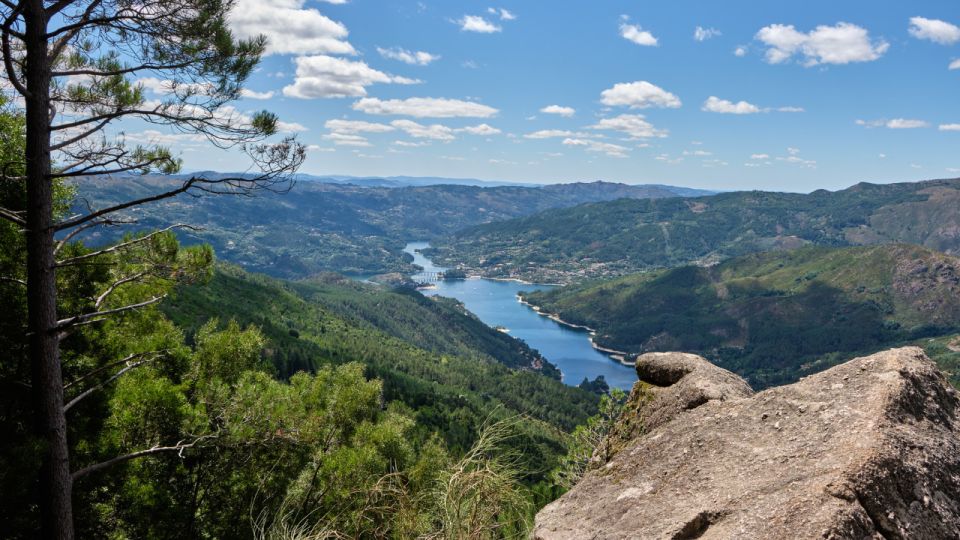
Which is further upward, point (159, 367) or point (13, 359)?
point (13, 359)

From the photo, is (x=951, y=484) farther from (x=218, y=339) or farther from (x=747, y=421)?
(x=218, y=339)

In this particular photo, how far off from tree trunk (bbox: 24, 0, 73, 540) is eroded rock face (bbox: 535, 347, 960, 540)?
8.34 m

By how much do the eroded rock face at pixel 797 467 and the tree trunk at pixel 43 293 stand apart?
8344mm

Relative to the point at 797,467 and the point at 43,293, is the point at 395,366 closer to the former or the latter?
the point at 43,293

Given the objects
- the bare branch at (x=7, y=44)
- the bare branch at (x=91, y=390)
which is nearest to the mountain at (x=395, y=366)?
the bare branch at (x=91, y=390)

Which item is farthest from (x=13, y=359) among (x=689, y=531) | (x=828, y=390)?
(x=828, y=390)

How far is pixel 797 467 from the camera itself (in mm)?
5305

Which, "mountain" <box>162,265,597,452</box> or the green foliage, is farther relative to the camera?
"mountain" <box>162,265,597,452</box>

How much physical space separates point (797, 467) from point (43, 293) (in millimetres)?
11048

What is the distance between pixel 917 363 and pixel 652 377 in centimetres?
384

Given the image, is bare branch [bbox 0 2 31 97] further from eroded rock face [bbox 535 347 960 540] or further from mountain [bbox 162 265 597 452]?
mountain [bbox 162 265 597 452]

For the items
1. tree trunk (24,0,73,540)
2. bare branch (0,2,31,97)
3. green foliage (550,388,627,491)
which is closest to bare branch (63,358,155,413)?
tree trunk (24,0,73,540)

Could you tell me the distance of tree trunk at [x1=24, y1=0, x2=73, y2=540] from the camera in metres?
8.98

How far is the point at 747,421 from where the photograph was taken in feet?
21.4
